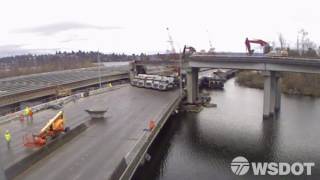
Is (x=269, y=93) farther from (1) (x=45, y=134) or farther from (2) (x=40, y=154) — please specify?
(2) (x=40, y=154)

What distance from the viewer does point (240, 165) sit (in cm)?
3681

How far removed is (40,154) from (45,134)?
11.9ft

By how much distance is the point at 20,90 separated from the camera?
67875 millimetres

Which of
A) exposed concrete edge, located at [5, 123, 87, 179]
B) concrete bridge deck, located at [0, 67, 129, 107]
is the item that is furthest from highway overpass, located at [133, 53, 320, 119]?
exposed concrete edge, located at [5, 123, 87, 179]

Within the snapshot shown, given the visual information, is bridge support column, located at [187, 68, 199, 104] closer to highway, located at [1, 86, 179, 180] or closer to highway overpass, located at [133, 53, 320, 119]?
highway overpass, located at [133, 53, 320, 119]

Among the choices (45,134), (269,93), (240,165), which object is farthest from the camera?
(269,93)

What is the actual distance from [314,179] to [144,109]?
2635cm

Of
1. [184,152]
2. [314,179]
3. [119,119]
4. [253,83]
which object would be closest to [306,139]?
[314,179]

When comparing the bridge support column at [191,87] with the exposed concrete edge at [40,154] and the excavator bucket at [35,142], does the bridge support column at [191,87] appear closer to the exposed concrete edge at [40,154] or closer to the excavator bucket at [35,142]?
the exposed concrete edge at [40,154]

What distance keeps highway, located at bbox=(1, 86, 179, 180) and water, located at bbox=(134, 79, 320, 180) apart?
144 inches

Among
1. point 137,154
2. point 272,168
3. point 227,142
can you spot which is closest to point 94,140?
point 137,154

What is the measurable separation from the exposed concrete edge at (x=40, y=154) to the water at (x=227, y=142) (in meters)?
8.00

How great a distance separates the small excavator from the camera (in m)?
31.6

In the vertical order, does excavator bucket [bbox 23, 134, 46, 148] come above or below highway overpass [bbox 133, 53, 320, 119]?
below
